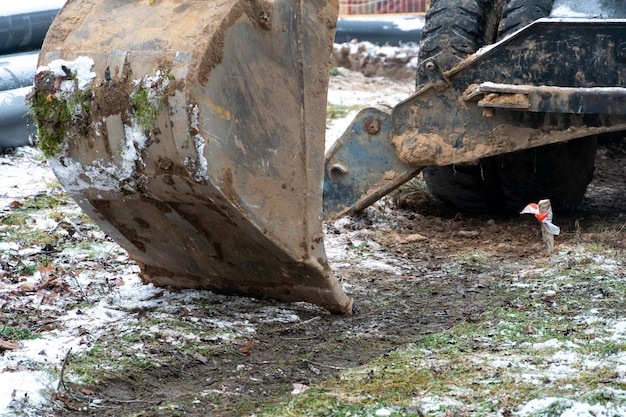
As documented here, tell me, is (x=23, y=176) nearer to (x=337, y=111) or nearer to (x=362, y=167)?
(x=362, y=167)

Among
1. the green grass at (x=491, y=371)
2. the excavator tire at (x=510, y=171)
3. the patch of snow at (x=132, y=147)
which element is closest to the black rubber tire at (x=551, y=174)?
the excavator tire at (x=510, y=171)

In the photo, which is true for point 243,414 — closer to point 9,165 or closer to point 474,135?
point 474,135

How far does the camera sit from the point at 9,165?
7.80m

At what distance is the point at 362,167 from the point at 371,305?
1.24 metres

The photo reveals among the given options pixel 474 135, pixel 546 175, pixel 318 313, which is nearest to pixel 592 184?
pixel 546 175

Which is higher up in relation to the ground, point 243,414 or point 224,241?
point 224,241

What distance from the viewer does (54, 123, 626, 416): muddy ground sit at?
369cm

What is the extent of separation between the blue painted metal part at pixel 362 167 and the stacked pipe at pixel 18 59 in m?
3.34

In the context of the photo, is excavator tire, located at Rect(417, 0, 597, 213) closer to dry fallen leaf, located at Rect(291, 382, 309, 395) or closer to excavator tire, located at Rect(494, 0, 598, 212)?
excavator tire, located at Rect(494, 0, 598, 212)

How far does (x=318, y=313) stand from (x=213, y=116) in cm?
117

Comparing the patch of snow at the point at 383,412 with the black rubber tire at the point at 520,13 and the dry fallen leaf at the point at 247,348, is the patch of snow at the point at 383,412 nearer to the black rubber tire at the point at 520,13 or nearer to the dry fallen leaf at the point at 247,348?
the dry fallen leaf at the point at 247,348

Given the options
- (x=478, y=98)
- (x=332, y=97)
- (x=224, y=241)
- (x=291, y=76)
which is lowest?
(x=332, y=97)

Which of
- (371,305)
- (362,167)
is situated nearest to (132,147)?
(371,305)

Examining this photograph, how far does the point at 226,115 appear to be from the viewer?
396 cm
